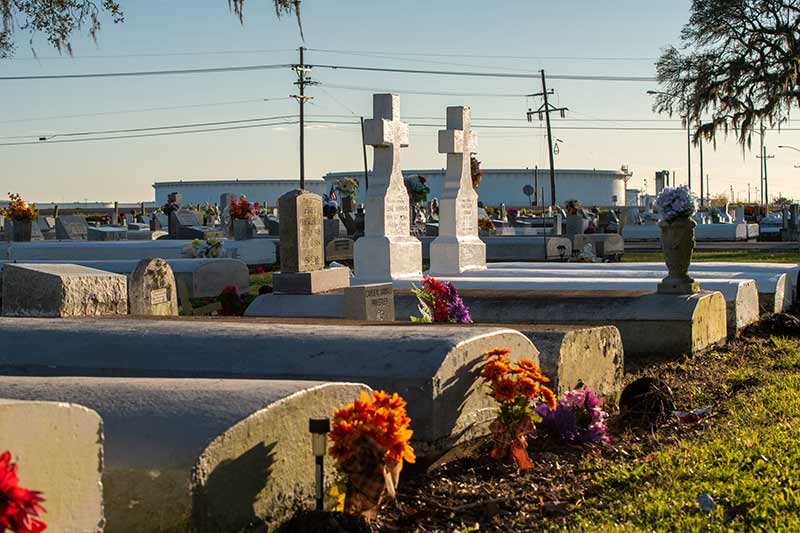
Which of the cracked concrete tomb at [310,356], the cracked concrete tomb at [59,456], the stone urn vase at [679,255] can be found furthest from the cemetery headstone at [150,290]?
the cracked concrete tomb at [59,456]

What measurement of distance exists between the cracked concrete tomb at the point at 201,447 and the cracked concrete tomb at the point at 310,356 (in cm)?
102

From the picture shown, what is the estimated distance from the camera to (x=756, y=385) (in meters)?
8.95

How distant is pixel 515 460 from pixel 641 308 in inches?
220

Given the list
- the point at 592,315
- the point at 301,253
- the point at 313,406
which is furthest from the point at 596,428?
the point at 301,253

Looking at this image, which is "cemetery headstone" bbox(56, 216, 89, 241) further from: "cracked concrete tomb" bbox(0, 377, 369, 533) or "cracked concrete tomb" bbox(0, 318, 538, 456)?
"cracked concrete tomb" bbox(0, 377, 369, 533)

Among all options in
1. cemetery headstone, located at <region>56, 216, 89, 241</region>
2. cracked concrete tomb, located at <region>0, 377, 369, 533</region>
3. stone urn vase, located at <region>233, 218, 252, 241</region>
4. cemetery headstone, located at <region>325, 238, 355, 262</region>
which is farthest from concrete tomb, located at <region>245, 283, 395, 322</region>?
cemetery headstone, located at <region>56, 216, 89, 241</region>

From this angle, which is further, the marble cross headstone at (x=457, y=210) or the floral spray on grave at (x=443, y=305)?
the marble cross headstone at (x=457, y=210)

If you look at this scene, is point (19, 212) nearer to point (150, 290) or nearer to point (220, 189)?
point (150, 290)

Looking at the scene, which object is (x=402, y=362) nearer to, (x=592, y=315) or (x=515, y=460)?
(x=515, y=460)

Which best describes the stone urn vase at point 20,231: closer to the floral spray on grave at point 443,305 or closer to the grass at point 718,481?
the floral spray on grave at point 443,305

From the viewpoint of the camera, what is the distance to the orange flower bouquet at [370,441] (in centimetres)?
460

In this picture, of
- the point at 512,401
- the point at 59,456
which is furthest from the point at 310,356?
the point at 59,456

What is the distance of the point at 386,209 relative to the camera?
53.4 ft

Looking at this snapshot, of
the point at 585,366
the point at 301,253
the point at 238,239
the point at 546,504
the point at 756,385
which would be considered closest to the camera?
the point at 546,504
